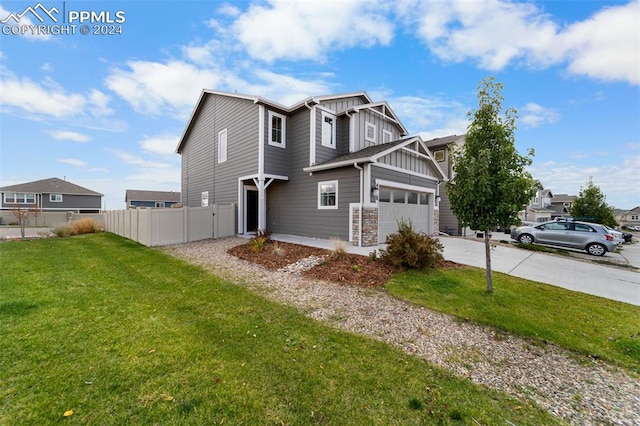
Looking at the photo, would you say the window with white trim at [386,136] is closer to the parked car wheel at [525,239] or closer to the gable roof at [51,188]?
the parked car wheel at [525,239]

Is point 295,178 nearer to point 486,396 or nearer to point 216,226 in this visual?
point 216,226

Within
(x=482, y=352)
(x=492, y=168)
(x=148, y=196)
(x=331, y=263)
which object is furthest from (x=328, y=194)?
(x=148, y=196)

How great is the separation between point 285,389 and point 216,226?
12064 millimetres

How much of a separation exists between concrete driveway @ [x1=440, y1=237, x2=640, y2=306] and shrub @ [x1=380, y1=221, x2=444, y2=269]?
188 cm

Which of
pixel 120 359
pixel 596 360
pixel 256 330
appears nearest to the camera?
pixel 120 359

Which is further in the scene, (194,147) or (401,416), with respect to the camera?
(194,147)

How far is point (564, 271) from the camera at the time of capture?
8047mm

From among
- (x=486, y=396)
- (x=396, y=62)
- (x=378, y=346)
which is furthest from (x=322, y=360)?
(x=396, y=62)

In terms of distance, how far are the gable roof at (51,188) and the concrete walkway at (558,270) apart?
4119 cm

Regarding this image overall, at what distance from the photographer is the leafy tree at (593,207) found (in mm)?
21953

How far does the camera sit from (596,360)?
11.4ft

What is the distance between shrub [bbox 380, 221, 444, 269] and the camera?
7078 millimetres

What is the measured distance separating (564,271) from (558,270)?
141 mm
